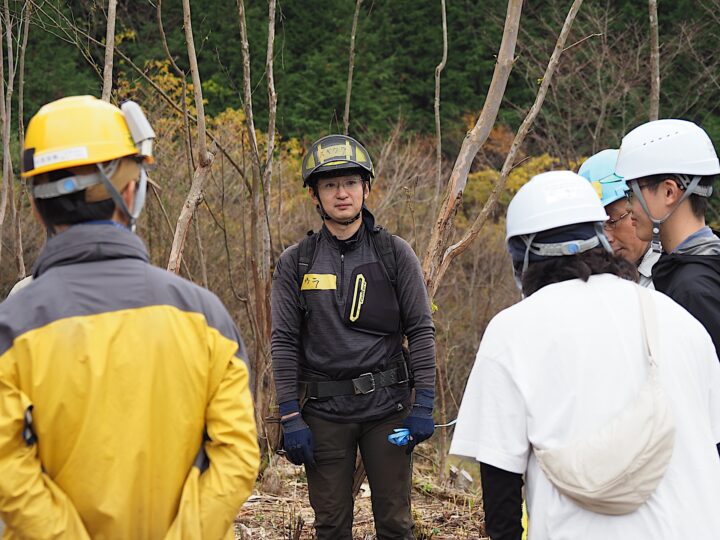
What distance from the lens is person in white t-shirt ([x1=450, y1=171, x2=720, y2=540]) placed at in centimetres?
210

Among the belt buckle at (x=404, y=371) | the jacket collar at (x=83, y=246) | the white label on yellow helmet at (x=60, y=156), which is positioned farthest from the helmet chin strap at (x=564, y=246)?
the belt buckle at (x=404, y=371)

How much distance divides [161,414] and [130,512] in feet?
0.78

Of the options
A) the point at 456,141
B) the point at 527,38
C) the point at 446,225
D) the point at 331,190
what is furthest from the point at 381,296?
the point at 456,141

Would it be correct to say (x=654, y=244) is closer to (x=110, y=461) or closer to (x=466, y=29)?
(x=110, y=461)

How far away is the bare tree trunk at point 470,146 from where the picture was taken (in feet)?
14.3

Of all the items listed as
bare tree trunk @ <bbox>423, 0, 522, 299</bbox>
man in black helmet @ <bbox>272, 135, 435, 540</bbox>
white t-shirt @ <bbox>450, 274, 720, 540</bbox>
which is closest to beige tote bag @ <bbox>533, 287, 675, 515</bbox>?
white t-shirt @ <bbox>450, 274, 720, 540</bbox>

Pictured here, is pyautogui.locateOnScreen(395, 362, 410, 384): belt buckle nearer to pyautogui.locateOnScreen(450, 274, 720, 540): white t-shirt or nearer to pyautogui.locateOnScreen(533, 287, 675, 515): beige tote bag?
pyautogui.locateOnScreen(450, 274, 720, 540): white t-shirt

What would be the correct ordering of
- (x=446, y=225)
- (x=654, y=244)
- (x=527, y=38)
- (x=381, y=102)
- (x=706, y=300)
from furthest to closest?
(x=381, y=102) < (x=527, y=38) < (x=446, y=225) < (x=654, y=244) < (x=706, y=300)

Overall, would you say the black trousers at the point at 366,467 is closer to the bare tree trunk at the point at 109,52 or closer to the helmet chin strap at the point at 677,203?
the helmet chin strap at the point at 677,203

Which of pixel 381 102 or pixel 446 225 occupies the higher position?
pixel 381 102

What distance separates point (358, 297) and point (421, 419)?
0.59 metres

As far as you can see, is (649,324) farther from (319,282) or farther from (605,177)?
(319,282)

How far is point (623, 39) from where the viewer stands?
2408 cm

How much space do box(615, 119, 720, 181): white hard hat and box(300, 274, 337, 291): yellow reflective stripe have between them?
4.59 feet
